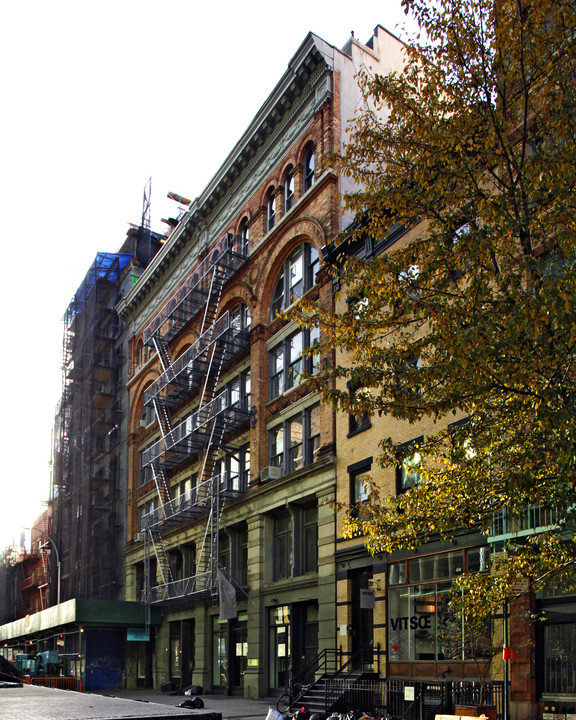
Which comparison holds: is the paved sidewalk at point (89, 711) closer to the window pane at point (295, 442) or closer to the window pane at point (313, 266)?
the window pane at point (295, 442)

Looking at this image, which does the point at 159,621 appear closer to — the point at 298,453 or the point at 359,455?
the point at 298,453

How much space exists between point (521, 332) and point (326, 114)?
21285 mm

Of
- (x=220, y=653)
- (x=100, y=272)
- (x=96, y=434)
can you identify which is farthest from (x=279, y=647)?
(x=100, y=272)

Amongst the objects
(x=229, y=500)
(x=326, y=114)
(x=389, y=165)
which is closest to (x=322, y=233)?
(x=326, y=114)

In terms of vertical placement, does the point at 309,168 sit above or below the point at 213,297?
above

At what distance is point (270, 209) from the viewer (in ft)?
117

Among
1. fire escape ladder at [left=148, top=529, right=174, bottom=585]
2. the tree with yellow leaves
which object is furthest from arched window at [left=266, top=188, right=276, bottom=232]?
the tree with yellow leaves

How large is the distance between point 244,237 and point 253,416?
910 centimetres

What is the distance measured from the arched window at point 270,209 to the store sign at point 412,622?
61.0ft

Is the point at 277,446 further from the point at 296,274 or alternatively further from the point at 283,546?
the point at 296,274

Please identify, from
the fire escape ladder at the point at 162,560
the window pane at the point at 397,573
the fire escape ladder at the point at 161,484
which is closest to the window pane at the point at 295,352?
the window pane at the point at 397,573

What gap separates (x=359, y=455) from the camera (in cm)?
2584

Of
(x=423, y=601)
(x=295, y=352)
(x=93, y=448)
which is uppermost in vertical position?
(x=295, y=352)

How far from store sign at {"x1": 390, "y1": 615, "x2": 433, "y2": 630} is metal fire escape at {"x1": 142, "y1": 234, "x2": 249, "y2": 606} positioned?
11.8 metres
